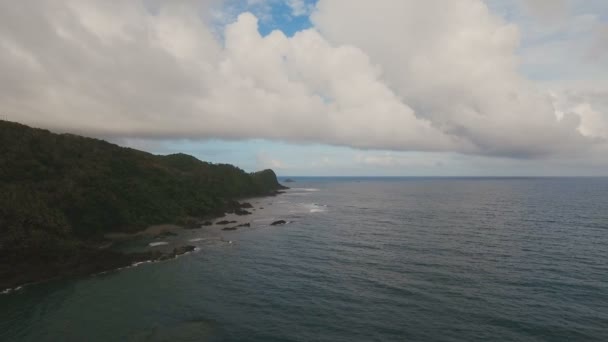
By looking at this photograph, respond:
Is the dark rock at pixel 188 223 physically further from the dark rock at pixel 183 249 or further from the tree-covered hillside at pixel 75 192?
the dark rock at pixel 183 249

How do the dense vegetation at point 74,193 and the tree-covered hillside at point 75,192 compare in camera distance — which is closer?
the dense vegetation at point 74,193

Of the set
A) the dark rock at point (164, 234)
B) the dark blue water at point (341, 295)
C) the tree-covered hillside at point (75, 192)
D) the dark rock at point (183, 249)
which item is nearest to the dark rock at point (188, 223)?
the tree-covered hillside at point (75, 192)

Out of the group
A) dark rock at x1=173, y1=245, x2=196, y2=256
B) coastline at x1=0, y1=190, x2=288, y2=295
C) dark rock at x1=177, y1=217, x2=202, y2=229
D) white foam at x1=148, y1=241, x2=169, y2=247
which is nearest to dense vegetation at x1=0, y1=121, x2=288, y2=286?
dark rock at x1=177, y1=217, x2=202, y2=229

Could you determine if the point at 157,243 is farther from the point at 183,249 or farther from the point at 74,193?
the point at 74,193

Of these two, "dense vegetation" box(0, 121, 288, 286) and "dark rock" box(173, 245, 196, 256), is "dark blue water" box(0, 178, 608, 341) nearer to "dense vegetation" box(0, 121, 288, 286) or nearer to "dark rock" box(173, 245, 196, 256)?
"dark rock" box(173, 245, 196, 256)

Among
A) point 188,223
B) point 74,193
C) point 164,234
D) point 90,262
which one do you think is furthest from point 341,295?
point 188,223

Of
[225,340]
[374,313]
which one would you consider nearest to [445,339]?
[374,313]

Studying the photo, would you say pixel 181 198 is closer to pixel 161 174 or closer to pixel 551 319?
pixel 161 174
